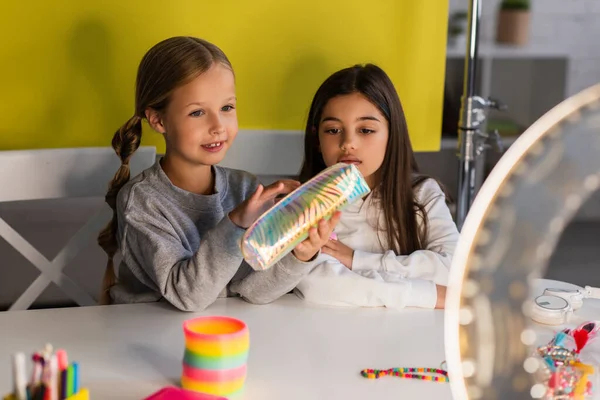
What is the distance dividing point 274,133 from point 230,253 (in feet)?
1.92

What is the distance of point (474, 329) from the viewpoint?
1.89 feet

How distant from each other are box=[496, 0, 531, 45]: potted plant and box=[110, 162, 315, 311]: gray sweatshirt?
216 cm

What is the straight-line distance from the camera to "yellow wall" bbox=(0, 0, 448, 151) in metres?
1.55

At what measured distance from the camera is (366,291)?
1151 mm

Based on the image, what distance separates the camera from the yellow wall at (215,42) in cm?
155

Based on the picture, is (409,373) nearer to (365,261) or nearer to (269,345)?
(269,345)

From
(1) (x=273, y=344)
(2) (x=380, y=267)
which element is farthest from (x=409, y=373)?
(2) (x=380, y=267)

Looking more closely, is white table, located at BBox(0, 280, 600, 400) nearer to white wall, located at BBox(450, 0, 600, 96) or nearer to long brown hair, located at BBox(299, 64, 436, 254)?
long brown hair, located at BBox(299, 64, 436, 254)

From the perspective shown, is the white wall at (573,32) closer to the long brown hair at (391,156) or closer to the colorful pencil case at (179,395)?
the long brown hair at (391,156)

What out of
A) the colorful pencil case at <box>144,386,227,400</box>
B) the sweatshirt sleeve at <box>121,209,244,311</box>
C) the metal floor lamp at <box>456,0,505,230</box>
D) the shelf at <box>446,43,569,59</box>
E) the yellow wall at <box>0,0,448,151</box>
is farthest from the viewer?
the shelf at <box>446,43,569,59</box>

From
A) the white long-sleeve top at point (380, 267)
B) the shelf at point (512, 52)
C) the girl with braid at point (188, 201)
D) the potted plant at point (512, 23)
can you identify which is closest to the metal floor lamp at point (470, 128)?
the white long-sleeve top at point (380, 267)

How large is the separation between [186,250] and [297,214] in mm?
375

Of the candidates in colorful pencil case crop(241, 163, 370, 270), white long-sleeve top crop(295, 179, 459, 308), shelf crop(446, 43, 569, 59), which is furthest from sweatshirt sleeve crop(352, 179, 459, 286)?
shelf crop(446, 43, 569, 59)

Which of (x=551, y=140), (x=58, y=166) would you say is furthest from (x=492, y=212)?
(x=58, y=166)
